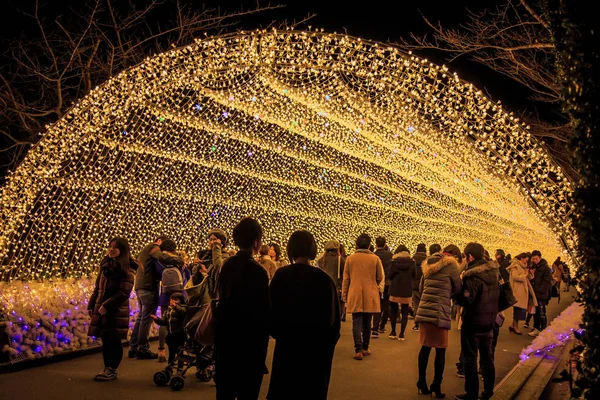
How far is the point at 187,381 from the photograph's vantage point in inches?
303

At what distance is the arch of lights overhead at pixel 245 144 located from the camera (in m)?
10.5

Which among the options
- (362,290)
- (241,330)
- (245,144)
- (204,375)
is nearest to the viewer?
(241,330)

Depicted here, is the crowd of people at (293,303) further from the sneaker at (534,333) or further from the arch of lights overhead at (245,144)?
the arch of lights overhead at (245,144)

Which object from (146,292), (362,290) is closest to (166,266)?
(146,292)

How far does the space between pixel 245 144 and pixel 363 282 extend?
23.7ft

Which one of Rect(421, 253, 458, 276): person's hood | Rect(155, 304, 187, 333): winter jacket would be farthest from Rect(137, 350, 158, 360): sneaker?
Rect(421, 253, 458, 276): person's hood

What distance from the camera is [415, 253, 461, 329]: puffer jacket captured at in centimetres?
705

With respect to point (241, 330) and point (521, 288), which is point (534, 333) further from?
point (241, 330)

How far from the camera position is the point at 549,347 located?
9633mm

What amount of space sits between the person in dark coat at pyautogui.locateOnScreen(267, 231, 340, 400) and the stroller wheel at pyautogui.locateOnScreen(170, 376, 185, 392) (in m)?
2.85

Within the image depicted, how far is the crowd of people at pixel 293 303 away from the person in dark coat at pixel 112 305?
1 centimetres

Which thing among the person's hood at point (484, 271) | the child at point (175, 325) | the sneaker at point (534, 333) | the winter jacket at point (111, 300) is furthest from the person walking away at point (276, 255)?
the person's hood at point (484, 271)

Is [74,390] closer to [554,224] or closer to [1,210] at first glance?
[1,210]

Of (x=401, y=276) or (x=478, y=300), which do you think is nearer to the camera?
(x=478, y=300)
